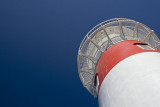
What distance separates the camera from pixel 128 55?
245 inches

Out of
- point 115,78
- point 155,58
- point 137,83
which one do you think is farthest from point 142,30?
point 137,83

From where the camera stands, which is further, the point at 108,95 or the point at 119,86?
the point at 108,95

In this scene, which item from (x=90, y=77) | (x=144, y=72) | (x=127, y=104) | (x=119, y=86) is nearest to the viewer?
(x=127, y=104)

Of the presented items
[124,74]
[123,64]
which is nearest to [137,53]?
[123,64]

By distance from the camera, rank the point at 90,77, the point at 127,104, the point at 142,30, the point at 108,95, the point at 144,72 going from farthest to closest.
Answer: the point at 90,77
the point at 142,30
the point at 108,95
the point at 144,72
the point at 127,104

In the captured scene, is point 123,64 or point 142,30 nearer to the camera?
point 123,64

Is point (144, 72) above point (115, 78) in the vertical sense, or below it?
above

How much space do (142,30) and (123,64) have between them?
5.90m

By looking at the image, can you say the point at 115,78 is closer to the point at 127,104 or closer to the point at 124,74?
the point at 124,74

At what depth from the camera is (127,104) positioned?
428cm

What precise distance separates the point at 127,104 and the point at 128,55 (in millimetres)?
2406

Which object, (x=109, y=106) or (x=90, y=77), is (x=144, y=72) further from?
(x=90, y=77)

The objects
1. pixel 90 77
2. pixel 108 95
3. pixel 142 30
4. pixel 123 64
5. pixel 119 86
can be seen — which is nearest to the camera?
pixel 119 86

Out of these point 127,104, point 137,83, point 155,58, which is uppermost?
point 155,58
